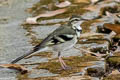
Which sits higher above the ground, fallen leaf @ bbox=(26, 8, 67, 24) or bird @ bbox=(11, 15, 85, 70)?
bird @ bbox=(11, 15, 85, 70)

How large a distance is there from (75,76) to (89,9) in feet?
12.9

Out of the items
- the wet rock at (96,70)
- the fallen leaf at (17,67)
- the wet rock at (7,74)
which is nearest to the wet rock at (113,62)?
the wet rock at (96,70)

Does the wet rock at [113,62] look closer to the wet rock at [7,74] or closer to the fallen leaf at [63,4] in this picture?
the wet rock at [7,74]

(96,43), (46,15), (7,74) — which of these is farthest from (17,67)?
(46,15)

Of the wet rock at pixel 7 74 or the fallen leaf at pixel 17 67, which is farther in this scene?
the fallen leaf at pixel 17 67

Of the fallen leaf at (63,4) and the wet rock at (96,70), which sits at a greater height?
the wet rock at (96,70)

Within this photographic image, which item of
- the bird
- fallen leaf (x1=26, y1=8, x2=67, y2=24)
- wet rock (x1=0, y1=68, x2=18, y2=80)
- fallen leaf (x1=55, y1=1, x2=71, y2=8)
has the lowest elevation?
fallen leaf (x1=55, y1=1, x2=71, y2=8)

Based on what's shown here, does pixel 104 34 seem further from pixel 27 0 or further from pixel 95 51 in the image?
pixel 27 0

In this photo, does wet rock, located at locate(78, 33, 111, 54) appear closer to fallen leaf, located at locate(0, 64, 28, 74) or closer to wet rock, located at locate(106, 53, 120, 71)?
wet rock, located at locate(106, 53, 120, 71)

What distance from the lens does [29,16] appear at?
30.9 feet

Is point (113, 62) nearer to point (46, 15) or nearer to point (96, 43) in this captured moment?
point (96, 43)

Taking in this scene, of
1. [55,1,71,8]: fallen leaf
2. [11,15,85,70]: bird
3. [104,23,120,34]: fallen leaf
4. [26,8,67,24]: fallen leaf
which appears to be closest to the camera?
[11,15,85,70]: bird

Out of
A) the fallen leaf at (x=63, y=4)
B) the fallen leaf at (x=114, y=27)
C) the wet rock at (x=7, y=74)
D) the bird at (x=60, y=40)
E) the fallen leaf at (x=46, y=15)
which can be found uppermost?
the bird at (x=60, y=40)

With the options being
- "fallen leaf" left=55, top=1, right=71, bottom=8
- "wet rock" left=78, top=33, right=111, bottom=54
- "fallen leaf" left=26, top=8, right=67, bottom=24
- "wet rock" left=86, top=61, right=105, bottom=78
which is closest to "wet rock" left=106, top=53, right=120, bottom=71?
"wet rock" left=86, top=61, right=105, bottom=78
